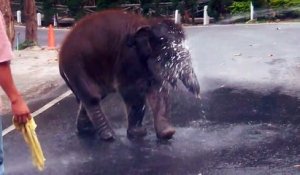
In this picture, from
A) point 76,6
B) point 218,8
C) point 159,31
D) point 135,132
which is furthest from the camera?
point 76,6

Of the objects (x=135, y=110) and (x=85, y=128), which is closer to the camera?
(x=135, y=110)

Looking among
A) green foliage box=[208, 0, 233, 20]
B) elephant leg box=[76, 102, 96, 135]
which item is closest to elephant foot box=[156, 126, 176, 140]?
elephant leg box=[76, 102, 96, 135]

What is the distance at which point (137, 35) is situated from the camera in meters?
8.05

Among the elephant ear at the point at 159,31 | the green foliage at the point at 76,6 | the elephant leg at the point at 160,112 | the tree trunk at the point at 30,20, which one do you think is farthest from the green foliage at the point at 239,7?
the elephant ear at the point at 159,31

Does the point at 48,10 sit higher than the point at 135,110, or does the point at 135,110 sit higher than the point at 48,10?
the point at 135,110

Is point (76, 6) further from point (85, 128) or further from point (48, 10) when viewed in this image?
point (85, 128)

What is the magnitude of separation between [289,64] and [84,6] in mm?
26695

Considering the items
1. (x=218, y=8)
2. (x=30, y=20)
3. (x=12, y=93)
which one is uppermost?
(x=12, y=93)

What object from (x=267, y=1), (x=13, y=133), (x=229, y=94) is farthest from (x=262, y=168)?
(x=267, y=1)

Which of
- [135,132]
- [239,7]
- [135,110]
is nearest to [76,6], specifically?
[239,7]

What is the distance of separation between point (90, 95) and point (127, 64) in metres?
0.57

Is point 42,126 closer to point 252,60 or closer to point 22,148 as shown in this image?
point 22,148

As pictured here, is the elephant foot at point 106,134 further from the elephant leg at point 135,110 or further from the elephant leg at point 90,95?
the elephant leg at point 135,110

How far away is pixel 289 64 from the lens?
1403 centimetres
